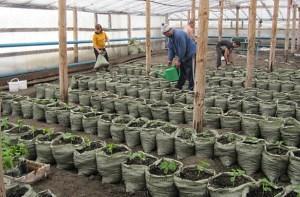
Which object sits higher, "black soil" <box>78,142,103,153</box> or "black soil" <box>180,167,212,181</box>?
"black soil" <box>78,142,103,153</box>

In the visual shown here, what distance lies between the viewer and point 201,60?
4551 mm

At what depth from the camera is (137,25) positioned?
16.8 metres

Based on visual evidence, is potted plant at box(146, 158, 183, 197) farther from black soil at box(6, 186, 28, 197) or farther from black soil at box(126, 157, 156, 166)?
black soil at box(6, 186, 28, 197)

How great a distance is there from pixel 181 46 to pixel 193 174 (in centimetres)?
406

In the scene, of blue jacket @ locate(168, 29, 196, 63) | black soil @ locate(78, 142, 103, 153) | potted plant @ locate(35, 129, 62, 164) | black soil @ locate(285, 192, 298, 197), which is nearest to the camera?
black soil @ locate(285, 192, 298, 197)

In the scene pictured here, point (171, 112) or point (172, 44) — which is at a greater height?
point (172, 44)

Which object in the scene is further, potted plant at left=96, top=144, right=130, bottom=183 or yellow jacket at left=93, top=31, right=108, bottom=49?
yellow jacket at left=93, top=31, right=108, bottom=49

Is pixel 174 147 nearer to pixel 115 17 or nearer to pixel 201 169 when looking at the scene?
pixel 201 169

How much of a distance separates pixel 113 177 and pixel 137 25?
547 inches

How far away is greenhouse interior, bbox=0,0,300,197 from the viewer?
11.2 feet

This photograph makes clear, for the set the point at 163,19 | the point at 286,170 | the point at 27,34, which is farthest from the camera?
the point at 163,19

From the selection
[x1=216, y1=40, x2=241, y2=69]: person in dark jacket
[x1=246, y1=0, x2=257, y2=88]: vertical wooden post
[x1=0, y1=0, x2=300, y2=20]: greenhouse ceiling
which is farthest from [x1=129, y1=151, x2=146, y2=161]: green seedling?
[x1=216, y1=40, x2=241, y2=69]: person in dark jacket

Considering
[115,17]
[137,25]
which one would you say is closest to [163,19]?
[137,25]

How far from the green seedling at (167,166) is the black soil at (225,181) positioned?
439mm
